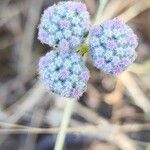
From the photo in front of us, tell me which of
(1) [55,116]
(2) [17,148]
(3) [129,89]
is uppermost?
(3) [129,89]

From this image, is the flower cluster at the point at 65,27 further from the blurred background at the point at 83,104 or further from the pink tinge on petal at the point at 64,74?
the blurred background at the point at 83,104

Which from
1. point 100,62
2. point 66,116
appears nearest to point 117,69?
point 100,62

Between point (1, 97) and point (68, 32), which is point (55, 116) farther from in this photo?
point (68, 32)

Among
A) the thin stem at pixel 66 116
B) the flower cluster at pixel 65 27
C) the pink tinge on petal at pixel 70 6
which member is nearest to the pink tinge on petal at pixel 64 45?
the flower cluster at pixel 65 27

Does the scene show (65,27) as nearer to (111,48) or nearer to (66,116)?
(111,48)

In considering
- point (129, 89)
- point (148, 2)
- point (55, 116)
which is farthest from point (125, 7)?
point (55, 116)
